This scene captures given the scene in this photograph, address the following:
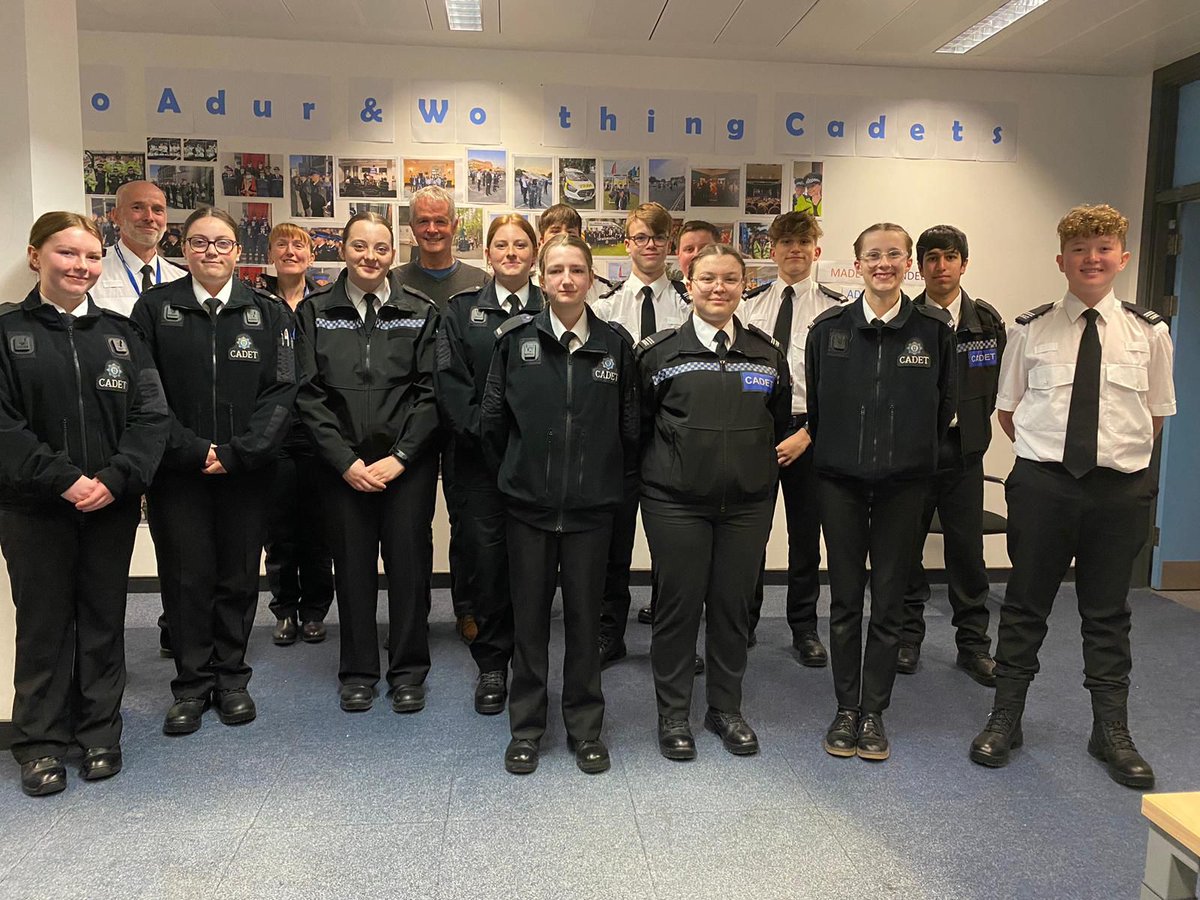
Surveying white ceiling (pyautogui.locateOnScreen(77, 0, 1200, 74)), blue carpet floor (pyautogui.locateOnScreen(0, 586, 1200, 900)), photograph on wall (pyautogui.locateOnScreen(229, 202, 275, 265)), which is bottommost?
blue carpet floor (pyautogui.locateOnScreen(0, 586, 1200, 900))

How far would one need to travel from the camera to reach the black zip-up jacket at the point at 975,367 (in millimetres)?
3465

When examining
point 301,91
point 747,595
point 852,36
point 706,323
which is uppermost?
point 852,36

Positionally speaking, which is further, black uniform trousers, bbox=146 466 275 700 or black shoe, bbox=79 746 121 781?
black uniform trousers, bbox=146 466 275 700

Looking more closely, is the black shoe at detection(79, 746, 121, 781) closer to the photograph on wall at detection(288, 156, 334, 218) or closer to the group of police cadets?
the group of police cadets

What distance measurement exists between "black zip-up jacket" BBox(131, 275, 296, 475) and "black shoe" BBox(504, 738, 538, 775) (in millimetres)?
1240

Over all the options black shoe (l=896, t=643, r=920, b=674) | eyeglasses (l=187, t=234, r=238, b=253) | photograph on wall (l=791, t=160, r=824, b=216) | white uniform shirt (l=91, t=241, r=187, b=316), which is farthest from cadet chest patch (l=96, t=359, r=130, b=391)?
photograph on wall (l=791, t=160, r=824, b=216)

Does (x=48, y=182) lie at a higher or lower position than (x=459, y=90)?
lower

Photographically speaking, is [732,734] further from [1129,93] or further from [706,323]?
[1129,93]

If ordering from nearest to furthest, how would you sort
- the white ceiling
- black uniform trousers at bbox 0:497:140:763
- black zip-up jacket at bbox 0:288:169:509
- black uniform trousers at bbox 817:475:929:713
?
black zip-up jacket at bbox 0:288:169:509
black uniform trousers at bbox 0:497:140:763
black uniform trousers at bbox 817:475:929:713
the white ceiling

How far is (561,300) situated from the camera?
2639mm

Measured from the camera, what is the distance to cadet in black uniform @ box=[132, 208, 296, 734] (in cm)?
280

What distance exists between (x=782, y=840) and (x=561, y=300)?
1663 mm

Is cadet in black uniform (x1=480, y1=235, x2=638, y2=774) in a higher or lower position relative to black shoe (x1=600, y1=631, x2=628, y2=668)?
higher

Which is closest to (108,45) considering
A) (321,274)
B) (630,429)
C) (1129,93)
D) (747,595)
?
(321,274)
